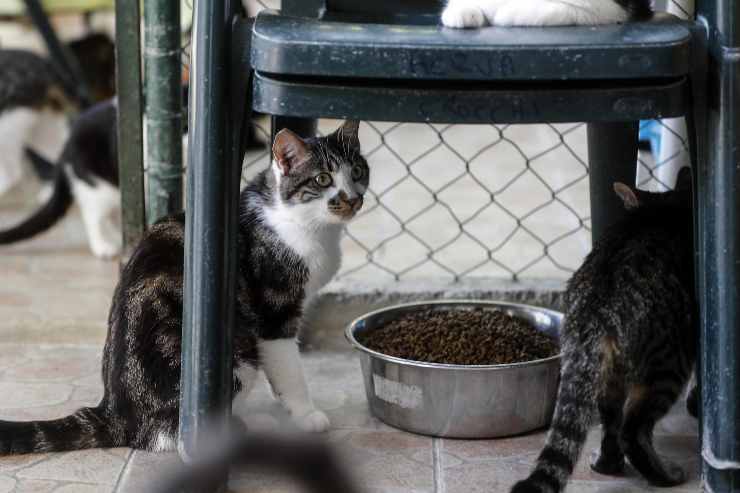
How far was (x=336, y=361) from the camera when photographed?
9.30 ft

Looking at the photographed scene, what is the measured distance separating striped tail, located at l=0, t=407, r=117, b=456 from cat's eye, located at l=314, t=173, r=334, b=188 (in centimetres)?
68

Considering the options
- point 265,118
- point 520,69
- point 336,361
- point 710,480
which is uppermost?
point 520,69

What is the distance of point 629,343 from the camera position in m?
2.04

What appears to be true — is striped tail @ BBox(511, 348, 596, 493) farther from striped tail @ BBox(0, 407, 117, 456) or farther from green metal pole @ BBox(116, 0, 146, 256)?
green metal pole @ BBox(116, 0, 146, 256)

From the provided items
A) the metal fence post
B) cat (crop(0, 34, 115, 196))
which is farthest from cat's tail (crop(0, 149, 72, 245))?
the metal fence post

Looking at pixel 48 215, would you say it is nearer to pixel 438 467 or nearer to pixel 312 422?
pixel 312 422

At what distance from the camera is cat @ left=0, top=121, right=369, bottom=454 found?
7.23ft

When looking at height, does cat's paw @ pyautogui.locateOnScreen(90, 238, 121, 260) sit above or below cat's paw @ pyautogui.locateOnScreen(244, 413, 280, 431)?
below

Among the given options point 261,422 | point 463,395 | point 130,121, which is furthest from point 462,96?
point 130,121

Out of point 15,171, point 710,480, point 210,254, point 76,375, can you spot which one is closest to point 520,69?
point 210,254

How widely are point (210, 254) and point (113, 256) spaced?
192 cm

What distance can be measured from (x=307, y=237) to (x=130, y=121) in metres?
0.75

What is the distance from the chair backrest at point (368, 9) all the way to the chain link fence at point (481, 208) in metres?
0.50

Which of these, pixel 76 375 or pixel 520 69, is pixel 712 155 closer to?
pixel 520 69
